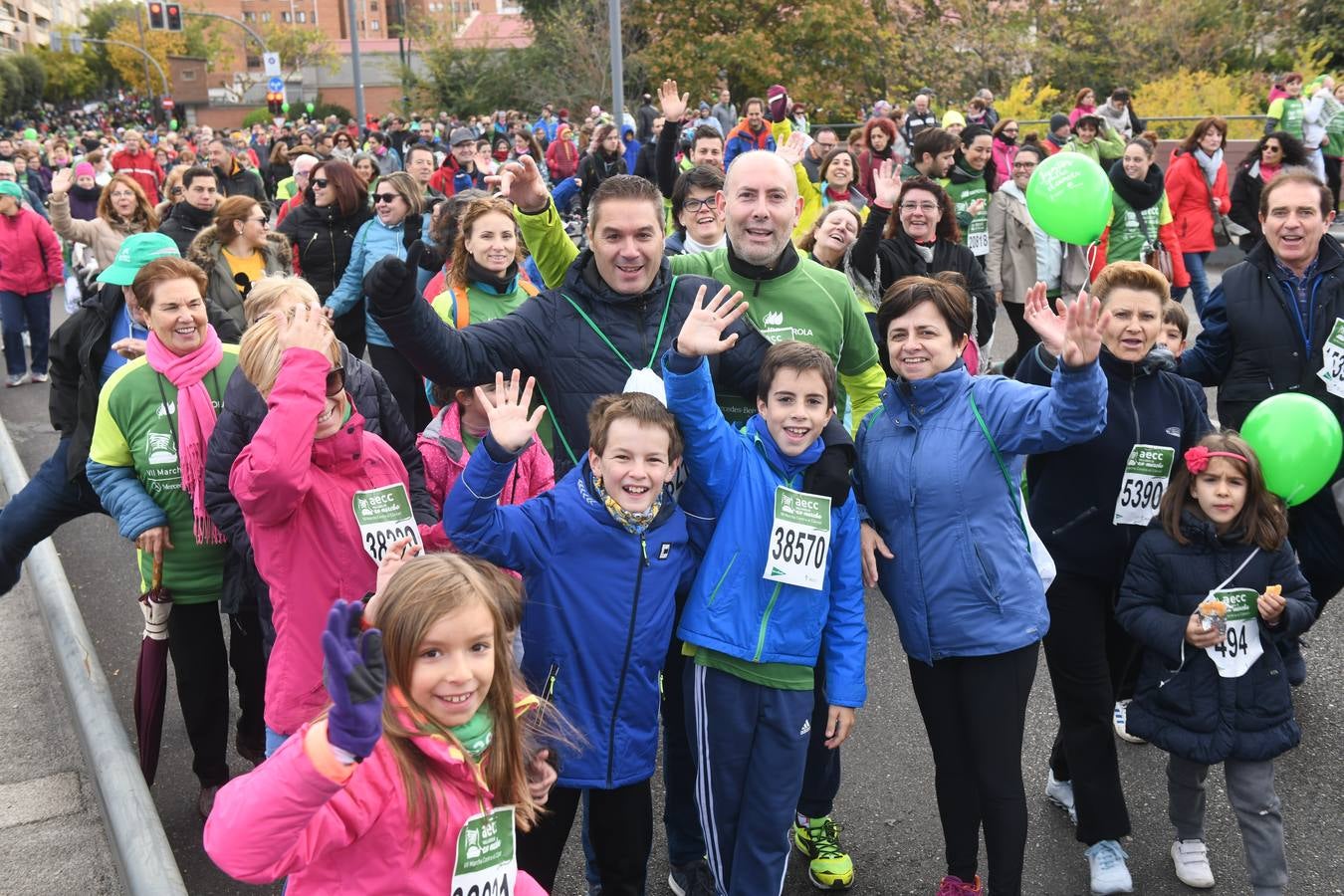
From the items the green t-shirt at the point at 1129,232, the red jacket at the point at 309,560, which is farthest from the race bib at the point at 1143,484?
the green t-shirt at the point at 1129,232

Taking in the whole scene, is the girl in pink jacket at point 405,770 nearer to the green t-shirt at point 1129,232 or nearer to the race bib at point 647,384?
the race bib at point 647,384

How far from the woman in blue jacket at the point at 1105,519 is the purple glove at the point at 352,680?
2575 mm

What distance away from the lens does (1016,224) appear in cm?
884

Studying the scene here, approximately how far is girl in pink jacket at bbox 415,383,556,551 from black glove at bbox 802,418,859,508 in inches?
36.8

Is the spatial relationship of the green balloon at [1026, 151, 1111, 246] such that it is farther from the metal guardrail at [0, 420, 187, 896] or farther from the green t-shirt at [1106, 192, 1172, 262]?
the metal guardrail at [0, 420, 187, 896]

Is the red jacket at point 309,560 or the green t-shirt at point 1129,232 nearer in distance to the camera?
the red jacket at point 309,560

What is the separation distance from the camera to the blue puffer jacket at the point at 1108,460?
3.97 meters

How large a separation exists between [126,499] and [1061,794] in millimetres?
3490

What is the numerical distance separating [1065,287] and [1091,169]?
354 centimetres

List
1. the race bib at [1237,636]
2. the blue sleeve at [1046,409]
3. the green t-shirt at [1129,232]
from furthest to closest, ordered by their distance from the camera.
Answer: the green t-shirt at [1129,232], the race bib at [1237,636], the blue sleeve at [1046,409]

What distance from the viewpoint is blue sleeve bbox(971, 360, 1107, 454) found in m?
3.34

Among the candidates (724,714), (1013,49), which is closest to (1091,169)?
(724,714)

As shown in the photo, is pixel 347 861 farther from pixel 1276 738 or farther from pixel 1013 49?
pixel 1013 49

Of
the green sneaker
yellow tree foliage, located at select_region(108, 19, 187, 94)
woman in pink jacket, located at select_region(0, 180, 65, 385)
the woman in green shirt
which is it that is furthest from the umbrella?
yellow tree foliage, located at select_region(108, 19, 187, 94)
